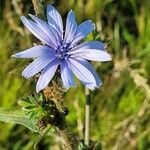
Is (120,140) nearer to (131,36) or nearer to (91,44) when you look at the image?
(131,36)

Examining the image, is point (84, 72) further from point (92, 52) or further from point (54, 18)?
point (54, 18)

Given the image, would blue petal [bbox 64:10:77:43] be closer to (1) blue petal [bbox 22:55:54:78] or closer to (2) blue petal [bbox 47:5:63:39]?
(2) blue petal [bbox 47:5:63:39]

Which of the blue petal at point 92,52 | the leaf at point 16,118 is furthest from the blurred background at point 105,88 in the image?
the blue petal at point 92,52

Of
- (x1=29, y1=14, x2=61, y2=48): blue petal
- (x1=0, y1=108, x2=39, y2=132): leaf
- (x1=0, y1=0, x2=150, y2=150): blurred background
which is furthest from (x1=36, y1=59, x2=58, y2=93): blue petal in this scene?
(x1=0, y1=0, x2=150, y2=150): blurred background

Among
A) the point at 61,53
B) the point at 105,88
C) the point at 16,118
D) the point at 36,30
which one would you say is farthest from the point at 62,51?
the point at 105,88

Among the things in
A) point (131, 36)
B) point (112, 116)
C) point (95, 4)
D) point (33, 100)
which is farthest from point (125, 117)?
point (33, 100)
